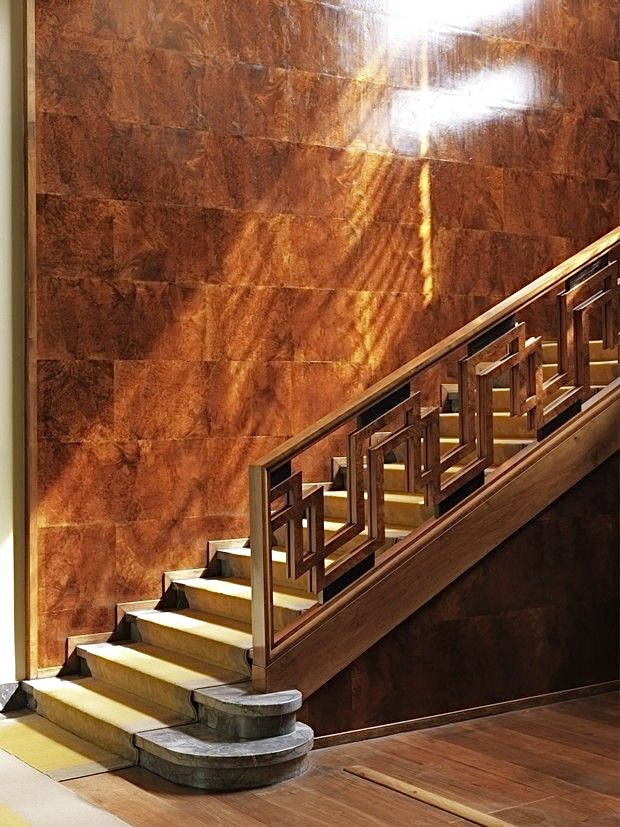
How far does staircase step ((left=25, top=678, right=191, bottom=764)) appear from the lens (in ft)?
15.9

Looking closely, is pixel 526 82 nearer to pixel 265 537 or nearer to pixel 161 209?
pixel 161 209

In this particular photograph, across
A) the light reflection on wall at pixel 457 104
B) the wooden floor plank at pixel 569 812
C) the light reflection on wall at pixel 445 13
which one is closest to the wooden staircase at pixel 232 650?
the wooden floor plank at pixel 569 812

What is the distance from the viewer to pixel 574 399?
18.9 ft

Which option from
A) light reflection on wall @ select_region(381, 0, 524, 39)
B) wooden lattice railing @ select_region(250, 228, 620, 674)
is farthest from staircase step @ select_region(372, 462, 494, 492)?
light reflection on wall @ select_region(381, 0, 524, 39)

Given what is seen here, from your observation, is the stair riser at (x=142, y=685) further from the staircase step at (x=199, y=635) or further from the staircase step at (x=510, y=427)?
the staircase step at (x=510, y=427)

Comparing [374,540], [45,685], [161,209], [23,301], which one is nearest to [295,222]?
[161,209]

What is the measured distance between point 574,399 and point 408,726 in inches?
70.0

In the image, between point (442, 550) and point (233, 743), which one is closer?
point (233, 743)

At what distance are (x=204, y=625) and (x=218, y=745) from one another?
1083mm

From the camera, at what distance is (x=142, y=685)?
5.28 meters

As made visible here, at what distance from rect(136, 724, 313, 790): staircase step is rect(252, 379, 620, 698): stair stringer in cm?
31

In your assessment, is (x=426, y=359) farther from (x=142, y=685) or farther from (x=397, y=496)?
(x=142, y=685)

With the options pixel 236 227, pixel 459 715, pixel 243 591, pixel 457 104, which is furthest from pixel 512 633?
pixel 457 104

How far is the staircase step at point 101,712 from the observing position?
191 inches
